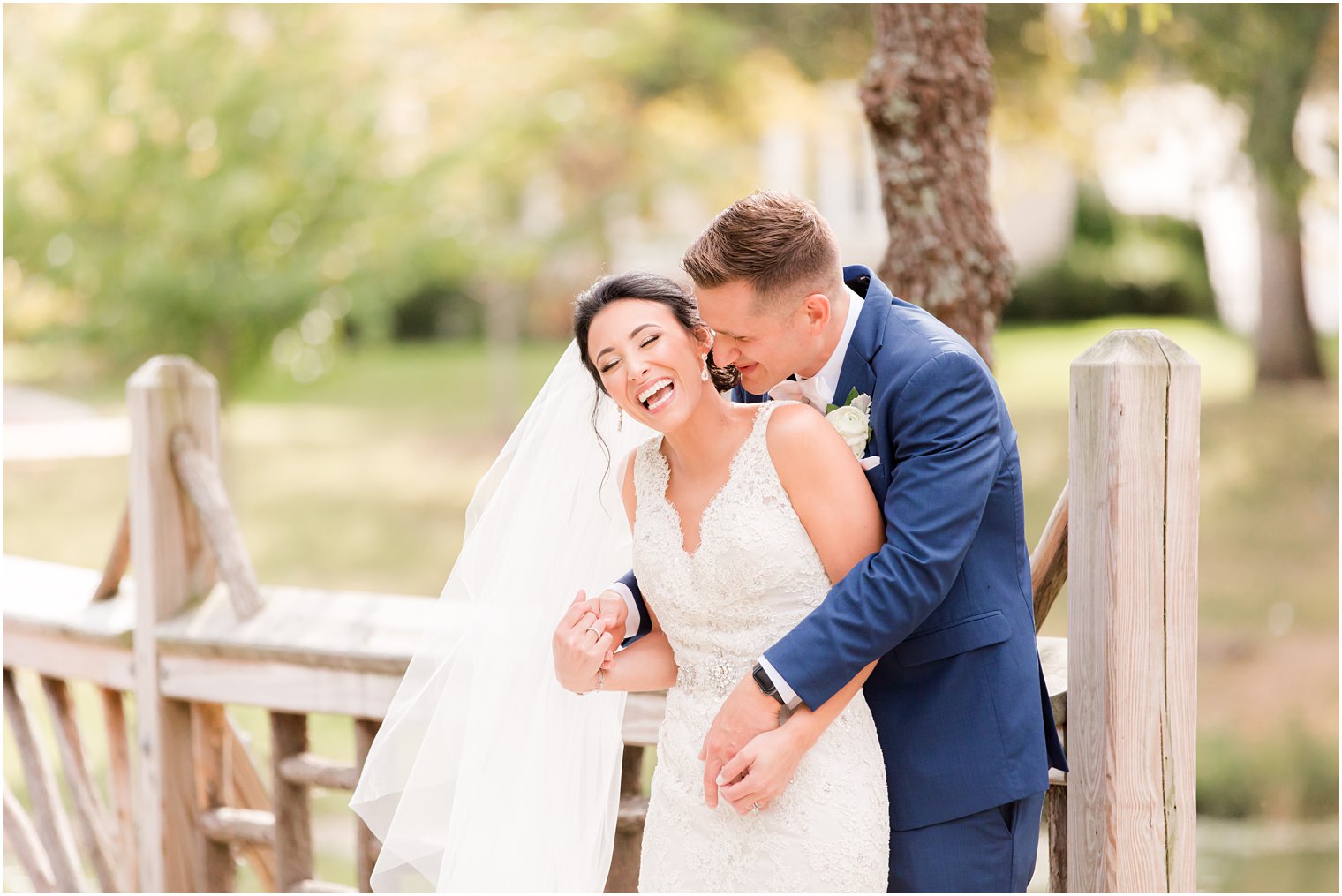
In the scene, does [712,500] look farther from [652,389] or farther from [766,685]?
[766,685]

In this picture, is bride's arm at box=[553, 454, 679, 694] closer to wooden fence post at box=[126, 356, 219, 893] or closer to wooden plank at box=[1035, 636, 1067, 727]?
wooden plank at box=[1035, 636, 1067, 727]

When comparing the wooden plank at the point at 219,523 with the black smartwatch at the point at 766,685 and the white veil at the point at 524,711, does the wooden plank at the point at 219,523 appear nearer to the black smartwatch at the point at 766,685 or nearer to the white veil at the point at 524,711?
the white veil at the point at 524,711

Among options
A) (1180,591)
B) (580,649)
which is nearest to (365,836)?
(580,649)

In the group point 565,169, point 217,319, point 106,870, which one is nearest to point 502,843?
point 106,870

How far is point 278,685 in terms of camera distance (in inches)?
131

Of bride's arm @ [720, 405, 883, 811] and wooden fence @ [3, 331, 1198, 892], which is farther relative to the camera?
wooden fence @ [3, 331, 1198, 892]

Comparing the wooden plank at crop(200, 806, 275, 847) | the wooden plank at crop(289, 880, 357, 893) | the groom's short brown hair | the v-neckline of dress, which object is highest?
the groom's short brown hair

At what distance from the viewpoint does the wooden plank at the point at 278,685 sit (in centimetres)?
316

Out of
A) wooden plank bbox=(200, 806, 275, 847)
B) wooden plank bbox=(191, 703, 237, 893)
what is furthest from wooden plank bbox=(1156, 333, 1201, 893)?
wooden plank bbox=(191, 703, 237, 893)

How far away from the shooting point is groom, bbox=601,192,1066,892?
2.07 m

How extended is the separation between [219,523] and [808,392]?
6.28 feet

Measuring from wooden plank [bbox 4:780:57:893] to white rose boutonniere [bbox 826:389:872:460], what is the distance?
3349 mm

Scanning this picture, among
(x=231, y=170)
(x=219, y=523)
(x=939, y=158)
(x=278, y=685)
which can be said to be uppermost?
(x=231, y=170)

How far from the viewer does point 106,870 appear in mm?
3873
